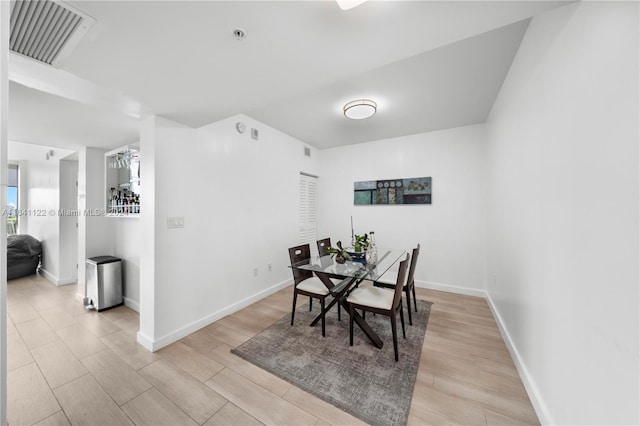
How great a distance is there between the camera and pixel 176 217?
2363 millimetres

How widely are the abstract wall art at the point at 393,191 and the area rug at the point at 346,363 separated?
1.94 metres

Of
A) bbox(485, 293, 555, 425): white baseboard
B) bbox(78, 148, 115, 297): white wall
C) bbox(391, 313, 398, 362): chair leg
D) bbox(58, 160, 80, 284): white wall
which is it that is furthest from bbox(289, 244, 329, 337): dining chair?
bbox(58, 160, 80, 284): white wall

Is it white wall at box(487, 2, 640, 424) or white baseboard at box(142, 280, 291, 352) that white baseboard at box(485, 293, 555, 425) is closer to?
white wall at box(487, 2, 640, 424)

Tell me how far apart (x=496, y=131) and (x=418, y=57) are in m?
1.54

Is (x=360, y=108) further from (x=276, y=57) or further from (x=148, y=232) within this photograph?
(x=148, y=232)

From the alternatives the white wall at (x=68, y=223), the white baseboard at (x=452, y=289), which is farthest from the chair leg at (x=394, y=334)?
the white wall at (x=68, y=223)

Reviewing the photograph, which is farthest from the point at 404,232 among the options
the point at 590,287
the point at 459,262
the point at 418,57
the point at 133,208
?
the point at 133,208

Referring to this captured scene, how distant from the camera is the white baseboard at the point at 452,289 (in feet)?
11.2

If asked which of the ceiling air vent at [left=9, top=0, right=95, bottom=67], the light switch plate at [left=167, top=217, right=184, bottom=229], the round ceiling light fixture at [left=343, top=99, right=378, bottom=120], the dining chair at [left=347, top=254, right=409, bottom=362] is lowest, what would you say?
the dining chair at [left=347, top=254, right=409, bottom=362]

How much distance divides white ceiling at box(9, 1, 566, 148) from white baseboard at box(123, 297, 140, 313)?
2275 mm

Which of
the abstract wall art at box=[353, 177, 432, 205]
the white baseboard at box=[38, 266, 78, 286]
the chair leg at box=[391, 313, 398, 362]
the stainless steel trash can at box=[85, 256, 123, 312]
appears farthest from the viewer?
the white baseboard at box=[38, 266, 78, 286]

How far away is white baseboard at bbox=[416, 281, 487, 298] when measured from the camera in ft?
11.2

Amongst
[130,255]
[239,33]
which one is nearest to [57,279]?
[130,255]

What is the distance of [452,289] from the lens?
360 centimetres
